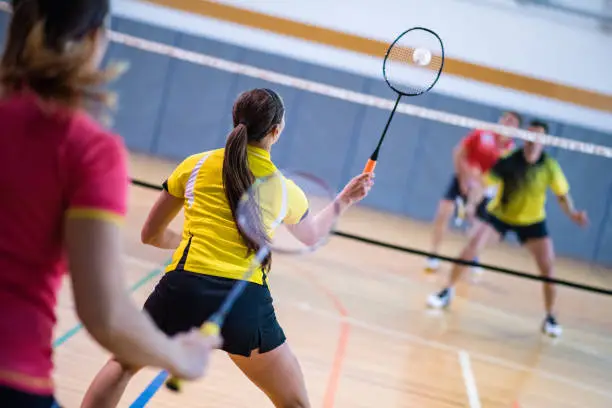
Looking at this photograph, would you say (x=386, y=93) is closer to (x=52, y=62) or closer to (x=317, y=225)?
(x=317, y=225)

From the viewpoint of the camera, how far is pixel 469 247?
6215 millimetres

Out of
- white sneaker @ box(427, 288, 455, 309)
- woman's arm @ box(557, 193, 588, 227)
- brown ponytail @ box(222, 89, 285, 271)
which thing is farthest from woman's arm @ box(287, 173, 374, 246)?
white sneaker @ box(427, 288, 455, 309)

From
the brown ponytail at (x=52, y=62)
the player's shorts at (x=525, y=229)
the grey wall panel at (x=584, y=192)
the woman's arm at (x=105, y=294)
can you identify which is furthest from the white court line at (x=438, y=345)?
the grey wall panel at (x=584, y=192)

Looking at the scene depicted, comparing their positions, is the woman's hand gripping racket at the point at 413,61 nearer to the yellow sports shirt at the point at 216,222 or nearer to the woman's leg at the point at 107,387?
the yellow sports shirt at the point at 216,222

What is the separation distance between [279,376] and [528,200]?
Answer: 4107 millimetres

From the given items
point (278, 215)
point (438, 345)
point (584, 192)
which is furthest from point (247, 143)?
point (584, 192)

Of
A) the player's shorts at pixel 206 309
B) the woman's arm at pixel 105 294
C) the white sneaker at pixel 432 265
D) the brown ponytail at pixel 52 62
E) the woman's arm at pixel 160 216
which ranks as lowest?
the white sneaker at pixel 432 265

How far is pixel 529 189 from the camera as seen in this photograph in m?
6.17

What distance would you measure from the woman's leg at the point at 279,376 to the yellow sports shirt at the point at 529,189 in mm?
4033

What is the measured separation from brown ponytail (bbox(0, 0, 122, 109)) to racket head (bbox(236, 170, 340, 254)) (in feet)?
4.06

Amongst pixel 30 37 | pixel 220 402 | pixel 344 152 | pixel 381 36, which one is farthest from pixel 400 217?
pixel 30 37

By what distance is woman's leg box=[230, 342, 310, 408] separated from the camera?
104 inches

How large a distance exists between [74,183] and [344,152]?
34.0 feet

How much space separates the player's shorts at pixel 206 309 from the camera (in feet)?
8.34
